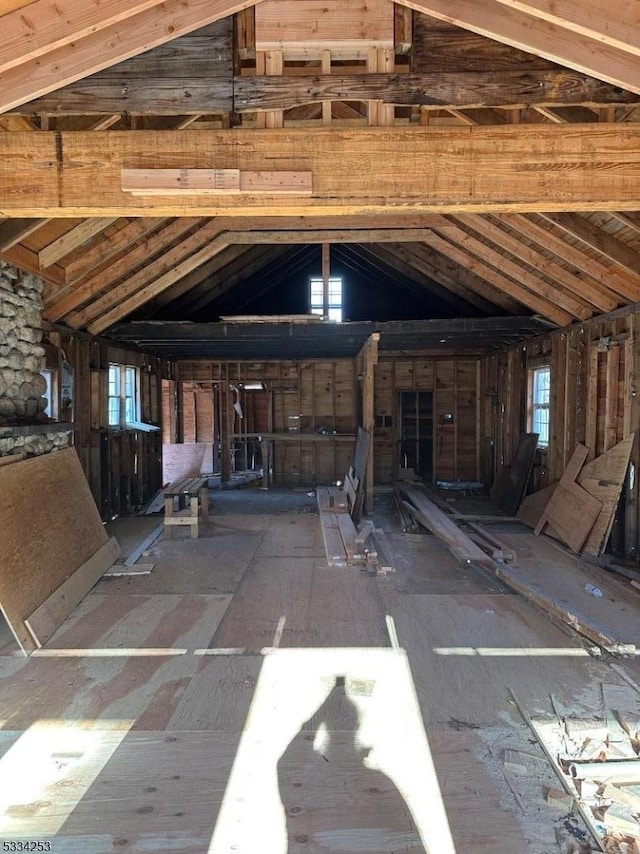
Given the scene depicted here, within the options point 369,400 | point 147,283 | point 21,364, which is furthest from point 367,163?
point 369,400

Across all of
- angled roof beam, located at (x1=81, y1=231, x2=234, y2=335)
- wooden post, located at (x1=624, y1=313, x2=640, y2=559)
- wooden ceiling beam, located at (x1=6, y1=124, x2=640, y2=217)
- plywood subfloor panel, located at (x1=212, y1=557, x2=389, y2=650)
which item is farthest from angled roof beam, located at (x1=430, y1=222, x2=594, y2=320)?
plywood subfloor panel, located at (x1=212, y1=557, x2=389, y2=650)

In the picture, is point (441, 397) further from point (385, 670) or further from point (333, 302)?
point (385, 670)

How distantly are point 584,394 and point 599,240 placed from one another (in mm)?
2601

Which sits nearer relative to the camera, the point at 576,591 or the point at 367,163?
the point at 367,163

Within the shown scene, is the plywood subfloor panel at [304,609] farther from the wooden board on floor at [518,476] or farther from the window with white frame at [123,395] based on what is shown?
the window with white frame at [123,395]

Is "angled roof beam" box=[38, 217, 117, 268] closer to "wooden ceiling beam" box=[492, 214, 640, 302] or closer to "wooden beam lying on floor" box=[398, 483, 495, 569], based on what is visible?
"wooden ceiling beam" box=[492, 214, 640, 302]

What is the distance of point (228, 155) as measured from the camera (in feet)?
11.7

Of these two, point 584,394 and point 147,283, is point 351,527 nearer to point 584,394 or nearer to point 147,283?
point 584,394

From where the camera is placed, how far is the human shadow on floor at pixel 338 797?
2.36 metres

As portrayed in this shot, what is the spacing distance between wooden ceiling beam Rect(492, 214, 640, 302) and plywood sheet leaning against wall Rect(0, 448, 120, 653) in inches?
216

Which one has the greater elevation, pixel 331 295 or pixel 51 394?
pixel 331 295

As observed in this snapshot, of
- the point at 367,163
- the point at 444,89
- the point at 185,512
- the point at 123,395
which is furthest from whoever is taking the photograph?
the point at 123,395

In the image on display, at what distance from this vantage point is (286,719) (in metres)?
3.24

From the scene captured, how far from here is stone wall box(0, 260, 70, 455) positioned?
523 centimetres
